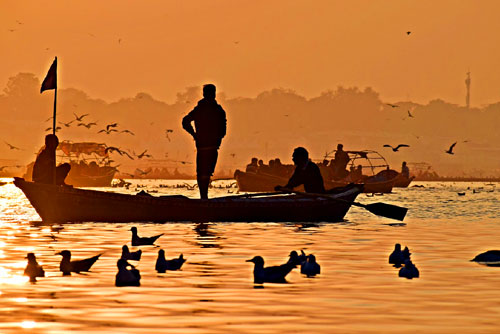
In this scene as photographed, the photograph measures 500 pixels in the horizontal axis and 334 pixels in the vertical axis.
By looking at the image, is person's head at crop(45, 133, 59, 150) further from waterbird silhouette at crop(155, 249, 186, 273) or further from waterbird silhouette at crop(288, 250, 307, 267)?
waterbird silhouette at crop(288, 250, 307, 267)

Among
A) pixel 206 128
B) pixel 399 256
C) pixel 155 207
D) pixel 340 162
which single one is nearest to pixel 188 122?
pixel 206 128

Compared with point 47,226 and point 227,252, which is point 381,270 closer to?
point 227,252

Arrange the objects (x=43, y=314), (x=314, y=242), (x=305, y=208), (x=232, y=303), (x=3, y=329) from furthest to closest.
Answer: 1. (x=305, y=208)
2. (x=314, y=242)
3. (x=232, y=303)
4. (x=43, y=314)
5. (x=3, y=329)

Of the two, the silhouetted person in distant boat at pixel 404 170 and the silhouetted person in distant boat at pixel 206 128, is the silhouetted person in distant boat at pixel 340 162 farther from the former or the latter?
the silhouetted person in distant boat at pixel 404 170

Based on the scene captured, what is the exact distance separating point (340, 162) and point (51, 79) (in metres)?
36.9

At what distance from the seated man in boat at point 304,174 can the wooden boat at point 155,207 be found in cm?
38

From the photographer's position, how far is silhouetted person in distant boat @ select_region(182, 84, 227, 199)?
99.2ft

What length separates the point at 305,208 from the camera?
30.6 metres

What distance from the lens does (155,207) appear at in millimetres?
29109

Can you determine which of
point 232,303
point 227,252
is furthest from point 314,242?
point 232,303

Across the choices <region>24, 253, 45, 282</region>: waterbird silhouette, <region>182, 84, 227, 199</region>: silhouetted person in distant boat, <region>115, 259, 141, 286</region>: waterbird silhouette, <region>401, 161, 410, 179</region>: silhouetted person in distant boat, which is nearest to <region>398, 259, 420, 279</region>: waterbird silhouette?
<region>115, 259, 141, 286</region>: waterbird silhouette

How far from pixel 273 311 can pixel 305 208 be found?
18087 millimetres

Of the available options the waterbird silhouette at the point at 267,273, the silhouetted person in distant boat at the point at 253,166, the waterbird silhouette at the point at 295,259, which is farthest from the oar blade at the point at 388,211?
the silhouetted person in distant boat at the point at 253,166

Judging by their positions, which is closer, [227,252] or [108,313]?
[108,313]
